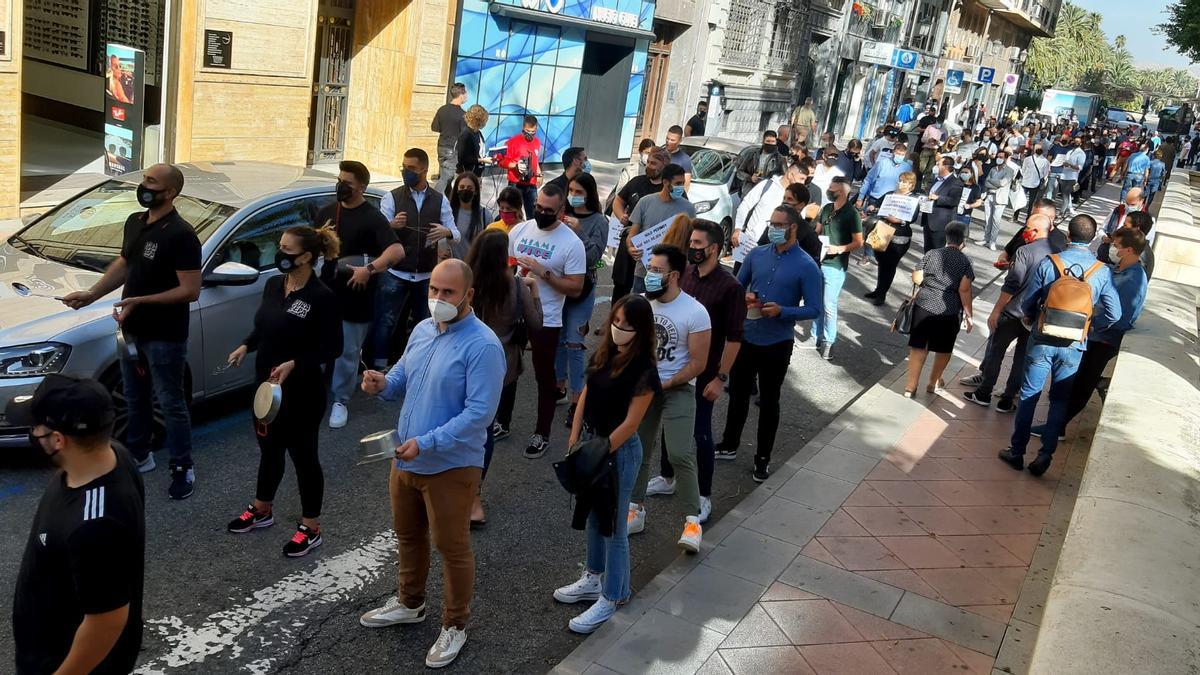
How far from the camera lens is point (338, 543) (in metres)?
5.84

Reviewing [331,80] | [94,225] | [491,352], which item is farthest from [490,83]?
[491,352]

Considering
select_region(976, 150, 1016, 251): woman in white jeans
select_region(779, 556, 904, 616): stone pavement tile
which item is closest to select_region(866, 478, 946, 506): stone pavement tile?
select_region(779, 556, 904, 616): stone pavement tile

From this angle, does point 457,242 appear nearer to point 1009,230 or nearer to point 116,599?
point 116,599

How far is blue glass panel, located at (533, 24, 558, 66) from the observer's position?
2061cm

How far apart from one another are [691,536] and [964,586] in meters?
1.63

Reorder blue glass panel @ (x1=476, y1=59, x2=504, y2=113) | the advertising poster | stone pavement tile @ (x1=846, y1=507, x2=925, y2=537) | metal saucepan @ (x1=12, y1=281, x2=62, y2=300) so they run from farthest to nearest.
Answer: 1. blue glass panel @ (x1=476, y1=59, x2=504, y2=113)
2. the advertising poster
3. stone pavement tile @ (x1=846, y1=507, x2=925, y2=537)
4. metal saucepan @ (x1=12, y1=281, x2=62, y2=300)

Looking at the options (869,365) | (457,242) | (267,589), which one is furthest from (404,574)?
(869,365)

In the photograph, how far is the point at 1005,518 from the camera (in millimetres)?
7305

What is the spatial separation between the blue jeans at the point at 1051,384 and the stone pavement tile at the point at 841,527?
211 cm

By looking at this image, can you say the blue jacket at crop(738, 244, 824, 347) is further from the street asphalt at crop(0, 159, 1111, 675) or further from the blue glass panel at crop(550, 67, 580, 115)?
the blue glass panel at crop(550, 67, 580, 115)

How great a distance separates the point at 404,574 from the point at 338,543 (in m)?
1.04

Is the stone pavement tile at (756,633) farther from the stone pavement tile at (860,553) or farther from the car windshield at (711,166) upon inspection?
the car windshield at (711,166)

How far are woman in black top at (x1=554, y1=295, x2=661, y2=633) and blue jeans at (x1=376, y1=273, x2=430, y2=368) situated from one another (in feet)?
10.4

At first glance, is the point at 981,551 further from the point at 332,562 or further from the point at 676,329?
the point at 332,562
